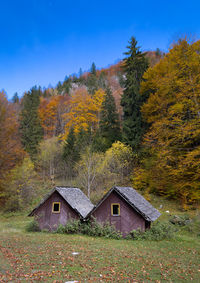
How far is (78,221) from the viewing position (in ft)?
63.8

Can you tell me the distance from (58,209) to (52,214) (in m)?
0.71

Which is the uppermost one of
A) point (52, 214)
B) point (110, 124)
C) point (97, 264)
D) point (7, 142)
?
point (110, 124)

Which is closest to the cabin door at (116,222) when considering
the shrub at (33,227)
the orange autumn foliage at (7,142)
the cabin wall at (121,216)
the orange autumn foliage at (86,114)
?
the cabin wall at (121,216)

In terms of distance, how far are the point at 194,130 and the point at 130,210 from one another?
8369 mm

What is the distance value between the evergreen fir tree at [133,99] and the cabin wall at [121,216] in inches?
592

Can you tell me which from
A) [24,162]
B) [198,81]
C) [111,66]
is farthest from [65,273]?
[111,66]

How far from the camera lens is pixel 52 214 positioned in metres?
20.9

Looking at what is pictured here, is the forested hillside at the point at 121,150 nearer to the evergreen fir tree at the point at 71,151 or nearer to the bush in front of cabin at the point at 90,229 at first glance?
the evergreen fir tree at the point at 71,151

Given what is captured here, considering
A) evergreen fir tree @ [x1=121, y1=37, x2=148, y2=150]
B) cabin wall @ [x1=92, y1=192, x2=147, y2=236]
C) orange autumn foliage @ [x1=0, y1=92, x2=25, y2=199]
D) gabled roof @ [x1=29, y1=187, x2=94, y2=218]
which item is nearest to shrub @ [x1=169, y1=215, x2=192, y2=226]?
cabin wall @ [x1=92, y1=192, x2=147, y2=236]

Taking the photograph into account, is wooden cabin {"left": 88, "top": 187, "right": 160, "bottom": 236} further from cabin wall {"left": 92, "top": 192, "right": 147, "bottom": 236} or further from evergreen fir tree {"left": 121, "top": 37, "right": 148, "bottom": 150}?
evergreen fir tree {"left": 121, "top": 37, "right": 148, "bottom": 150}

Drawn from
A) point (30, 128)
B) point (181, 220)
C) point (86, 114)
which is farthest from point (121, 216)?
point (86, 114)

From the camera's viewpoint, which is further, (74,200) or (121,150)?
(121,150)

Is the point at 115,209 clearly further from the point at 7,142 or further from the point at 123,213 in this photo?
the point at 7,142

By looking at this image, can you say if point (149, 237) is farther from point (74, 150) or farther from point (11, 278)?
point (74, 150)
